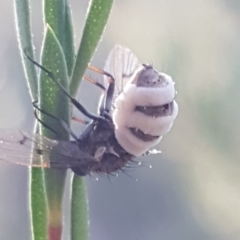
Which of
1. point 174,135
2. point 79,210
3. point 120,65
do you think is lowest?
point 174,135

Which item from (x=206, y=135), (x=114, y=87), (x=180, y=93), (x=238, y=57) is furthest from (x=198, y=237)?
(x=114, y=87)

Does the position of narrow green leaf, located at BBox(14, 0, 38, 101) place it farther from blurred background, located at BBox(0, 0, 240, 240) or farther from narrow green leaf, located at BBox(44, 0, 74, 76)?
blurred background, located at BBox(0, 0, 240, 240)

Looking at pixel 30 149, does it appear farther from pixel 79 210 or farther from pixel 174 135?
pixel 174 135

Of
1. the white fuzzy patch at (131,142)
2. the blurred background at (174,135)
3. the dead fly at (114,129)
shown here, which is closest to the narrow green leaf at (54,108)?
the dead fly at (114,129)

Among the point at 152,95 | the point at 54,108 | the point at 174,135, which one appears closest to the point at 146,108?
the point at 152,95

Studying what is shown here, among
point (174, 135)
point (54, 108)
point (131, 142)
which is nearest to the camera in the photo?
point (54, 108)
